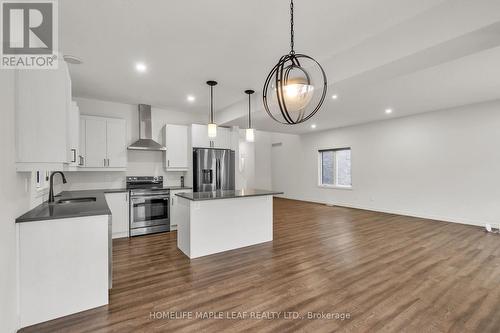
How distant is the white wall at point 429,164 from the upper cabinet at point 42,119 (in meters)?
7.20

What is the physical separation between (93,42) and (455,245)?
238 inches

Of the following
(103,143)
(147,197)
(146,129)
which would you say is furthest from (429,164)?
(103,143)

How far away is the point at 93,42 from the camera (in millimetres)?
2738

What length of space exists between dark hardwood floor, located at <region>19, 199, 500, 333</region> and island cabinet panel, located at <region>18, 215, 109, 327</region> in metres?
0.11

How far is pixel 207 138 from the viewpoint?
552 cm

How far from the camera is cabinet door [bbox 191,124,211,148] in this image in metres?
5.35

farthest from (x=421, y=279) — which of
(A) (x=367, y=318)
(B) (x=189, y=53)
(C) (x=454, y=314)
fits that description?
(B) (x=189, y=53)

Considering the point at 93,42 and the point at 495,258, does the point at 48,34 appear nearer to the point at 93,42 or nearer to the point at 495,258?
the point at 93,42

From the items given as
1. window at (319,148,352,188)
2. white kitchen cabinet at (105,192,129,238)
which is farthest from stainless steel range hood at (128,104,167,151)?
window at (319,148,352,188)

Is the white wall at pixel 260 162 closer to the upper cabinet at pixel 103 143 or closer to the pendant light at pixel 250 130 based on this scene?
the pendant light at pixel 250 130

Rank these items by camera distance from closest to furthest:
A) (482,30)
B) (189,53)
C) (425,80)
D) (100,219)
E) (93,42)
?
(482,30) < (100,219) < (93,42) < (189,53) < (425,80)

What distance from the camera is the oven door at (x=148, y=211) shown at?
462 cm

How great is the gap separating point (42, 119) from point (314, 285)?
10.1 feet

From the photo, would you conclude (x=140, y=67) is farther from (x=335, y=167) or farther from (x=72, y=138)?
(x=335, y=167)
